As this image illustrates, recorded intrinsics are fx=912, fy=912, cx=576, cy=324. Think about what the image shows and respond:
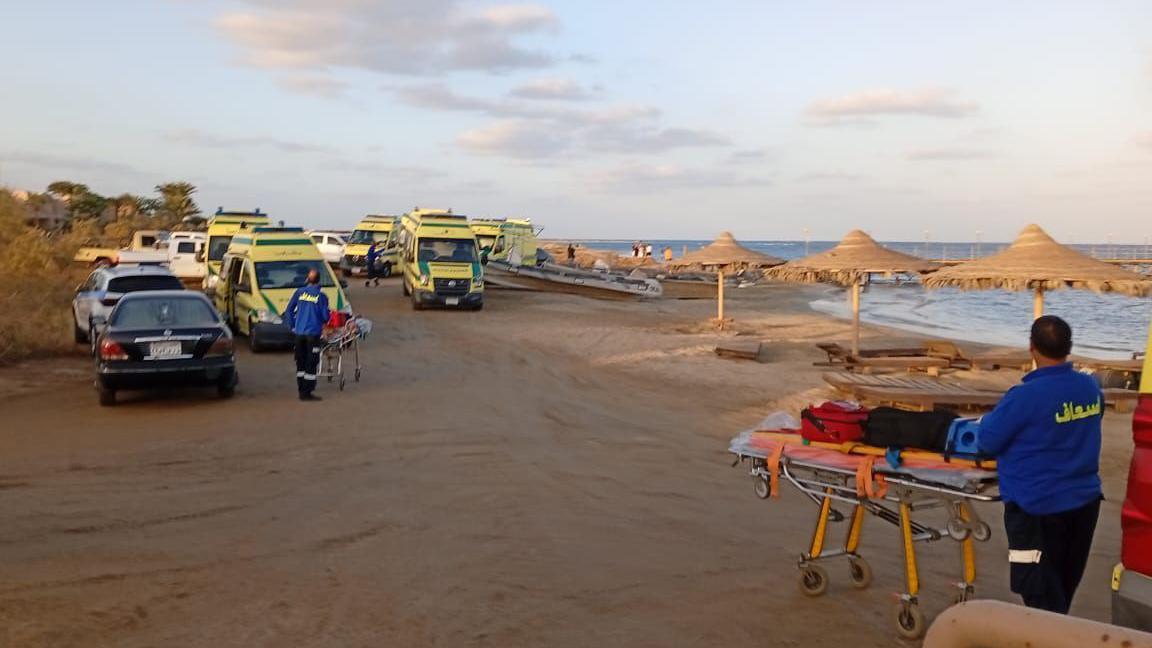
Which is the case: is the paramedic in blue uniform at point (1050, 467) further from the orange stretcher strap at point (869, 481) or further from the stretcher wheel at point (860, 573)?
the stretcher wheel at point (860, 573)

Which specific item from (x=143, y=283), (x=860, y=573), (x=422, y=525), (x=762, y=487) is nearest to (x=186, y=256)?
(x=143, y=283)

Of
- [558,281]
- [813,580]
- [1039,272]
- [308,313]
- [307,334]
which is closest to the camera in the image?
[813,580]

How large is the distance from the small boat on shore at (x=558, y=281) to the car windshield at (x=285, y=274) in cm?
1714

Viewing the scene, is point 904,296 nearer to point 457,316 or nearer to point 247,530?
point 457,316

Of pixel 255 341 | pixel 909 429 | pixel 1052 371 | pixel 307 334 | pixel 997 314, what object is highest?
pixel 1052 371

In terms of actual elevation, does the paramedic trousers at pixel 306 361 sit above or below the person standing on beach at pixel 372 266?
below

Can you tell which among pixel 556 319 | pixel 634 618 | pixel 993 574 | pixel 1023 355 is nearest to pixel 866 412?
pixel 634 618

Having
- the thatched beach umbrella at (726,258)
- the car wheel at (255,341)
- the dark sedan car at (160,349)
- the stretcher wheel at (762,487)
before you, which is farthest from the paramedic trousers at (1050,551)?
the thatched beach umbrella at (726,258)

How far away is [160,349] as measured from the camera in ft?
38.2

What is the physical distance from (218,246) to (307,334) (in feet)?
53.8

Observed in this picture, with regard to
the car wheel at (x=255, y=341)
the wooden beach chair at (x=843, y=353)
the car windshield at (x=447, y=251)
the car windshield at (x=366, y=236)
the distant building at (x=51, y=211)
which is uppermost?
the distant building at (x=51, y=211)

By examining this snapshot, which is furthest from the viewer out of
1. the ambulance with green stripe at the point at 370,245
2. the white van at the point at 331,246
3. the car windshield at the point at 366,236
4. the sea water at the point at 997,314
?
the car windshield at the point at 366,236

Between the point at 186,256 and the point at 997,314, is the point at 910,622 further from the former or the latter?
the point at 997,314

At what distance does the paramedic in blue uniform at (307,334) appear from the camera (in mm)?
12453
